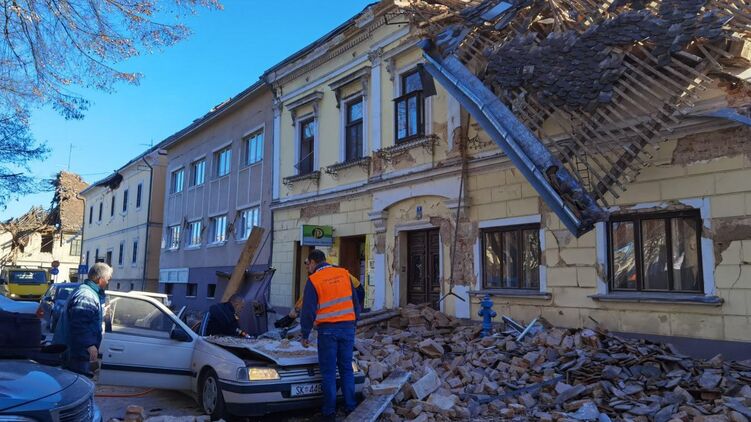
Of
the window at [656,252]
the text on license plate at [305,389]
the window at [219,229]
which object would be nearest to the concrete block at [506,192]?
the window at [656,252]

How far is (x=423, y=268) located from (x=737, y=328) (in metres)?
6.15

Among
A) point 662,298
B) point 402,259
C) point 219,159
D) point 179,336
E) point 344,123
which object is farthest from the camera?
point 219,159

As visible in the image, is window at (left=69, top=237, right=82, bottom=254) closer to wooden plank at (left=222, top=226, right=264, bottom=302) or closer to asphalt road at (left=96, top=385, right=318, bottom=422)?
wooden plank at (left=222, top=226, right=264, bottom=302)

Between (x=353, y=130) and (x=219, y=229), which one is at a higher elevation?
(x=353, y=130)

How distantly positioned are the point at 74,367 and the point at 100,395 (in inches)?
90.7

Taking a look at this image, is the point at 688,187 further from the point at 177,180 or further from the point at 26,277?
the point at 26,277

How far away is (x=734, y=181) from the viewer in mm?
7469

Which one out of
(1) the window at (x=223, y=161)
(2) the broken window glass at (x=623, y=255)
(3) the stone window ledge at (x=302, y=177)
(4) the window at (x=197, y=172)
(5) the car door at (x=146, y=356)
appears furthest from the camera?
(4) the window at (x=197, y=172)

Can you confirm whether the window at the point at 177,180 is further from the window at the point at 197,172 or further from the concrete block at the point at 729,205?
the concrete block at the point at 729,205

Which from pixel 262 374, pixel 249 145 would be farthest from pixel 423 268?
pixel 249 145

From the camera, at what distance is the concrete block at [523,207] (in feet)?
31.9

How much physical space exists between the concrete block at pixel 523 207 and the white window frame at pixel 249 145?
10537 millimetres

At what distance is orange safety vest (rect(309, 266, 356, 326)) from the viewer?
20.0 feet

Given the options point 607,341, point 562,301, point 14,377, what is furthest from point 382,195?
point 14,377
